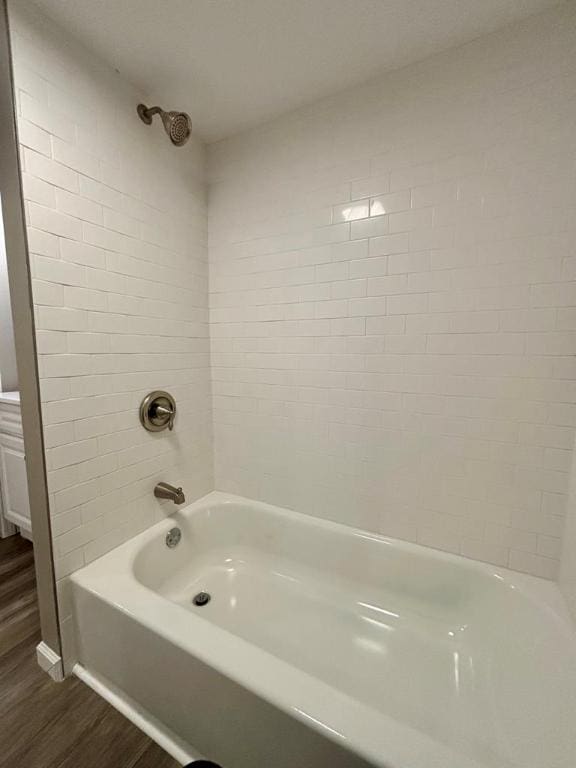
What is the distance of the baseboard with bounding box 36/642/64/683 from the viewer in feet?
3.66

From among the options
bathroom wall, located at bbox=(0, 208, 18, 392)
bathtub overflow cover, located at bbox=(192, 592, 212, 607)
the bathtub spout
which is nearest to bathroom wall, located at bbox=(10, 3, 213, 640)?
the bathtub spout

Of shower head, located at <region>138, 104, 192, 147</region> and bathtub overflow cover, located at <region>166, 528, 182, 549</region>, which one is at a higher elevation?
shower head, located at <region>138, 104, 192, 147</region>

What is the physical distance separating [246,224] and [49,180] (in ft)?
2.74

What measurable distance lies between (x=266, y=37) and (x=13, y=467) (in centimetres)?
246

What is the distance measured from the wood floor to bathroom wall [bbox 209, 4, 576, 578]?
97 centimetres

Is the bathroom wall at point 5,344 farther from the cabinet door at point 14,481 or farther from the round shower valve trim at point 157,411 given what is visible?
the round shower valve trim at point 157,411

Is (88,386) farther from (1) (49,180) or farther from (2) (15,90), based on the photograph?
(2) (15,90)

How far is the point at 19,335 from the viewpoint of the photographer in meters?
1.01

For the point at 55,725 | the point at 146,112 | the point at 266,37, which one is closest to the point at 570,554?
the point at 55,725

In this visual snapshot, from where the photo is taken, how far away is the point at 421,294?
48.7 inches

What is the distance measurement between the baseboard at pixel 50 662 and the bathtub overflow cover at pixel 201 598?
51cm

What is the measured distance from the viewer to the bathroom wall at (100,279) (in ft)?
3.26

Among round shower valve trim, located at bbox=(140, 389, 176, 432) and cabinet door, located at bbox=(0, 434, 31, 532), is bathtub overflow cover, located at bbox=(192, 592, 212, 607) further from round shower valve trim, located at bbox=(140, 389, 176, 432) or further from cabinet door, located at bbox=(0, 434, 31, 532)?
cabinet door, located at bbox=(0, 434, 31, 532)

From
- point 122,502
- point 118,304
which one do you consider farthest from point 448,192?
point 122,502
